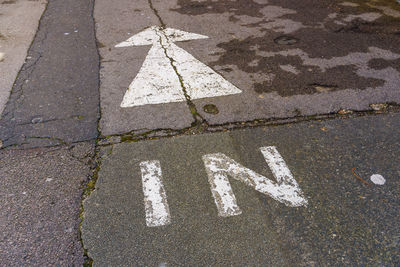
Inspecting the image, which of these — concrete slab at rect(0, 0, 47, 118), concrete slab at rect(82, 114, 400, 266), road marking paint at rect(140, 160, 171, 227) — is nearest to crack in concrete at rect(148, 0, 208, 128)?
concrete slab at rect(82, 114, 400, 266)

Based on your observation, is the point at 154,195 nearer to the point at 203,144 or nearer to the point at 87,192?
the point at 87,192

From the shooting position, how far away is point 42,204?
331 cm

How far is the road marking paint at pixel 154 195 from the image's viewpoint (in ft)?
10.2

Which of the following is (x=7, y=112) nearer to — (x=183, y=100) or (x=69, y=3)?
(x=183, y=100)

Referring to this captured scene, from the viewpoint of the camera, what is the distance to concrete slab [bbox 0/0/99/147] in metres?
4.23

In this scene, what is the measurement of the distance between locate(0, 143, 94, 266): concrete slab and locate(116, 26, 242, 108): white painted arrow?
49.9 inches

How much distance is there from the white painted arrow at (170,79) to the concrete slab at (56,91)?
63cm

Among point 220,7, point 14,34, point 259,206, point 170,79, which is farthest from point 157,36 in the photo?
point 259,206

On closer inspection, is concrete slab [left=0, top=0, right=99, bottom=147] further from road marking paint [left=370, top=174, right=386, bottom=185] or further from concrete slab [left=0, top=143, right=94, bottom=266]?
road marking paint [left=370, top=174, right=386, bottom=185]

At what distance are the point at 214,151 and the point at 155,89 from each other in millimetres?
1668

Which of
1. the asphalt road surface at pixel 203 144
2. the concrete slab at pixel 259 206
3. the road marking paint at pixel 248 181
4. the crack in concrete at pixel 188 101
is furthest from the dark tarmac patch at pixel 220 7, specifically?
the road marking paint at pixel 248 181

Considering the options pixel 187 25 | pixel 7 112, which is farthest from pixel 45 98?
pixel 187 25

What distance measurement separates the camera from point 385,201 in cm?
321

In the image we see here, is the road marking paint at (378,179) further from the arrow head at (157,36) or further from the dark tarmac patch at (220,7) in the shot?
the dark tarmac patch at (220,7)
